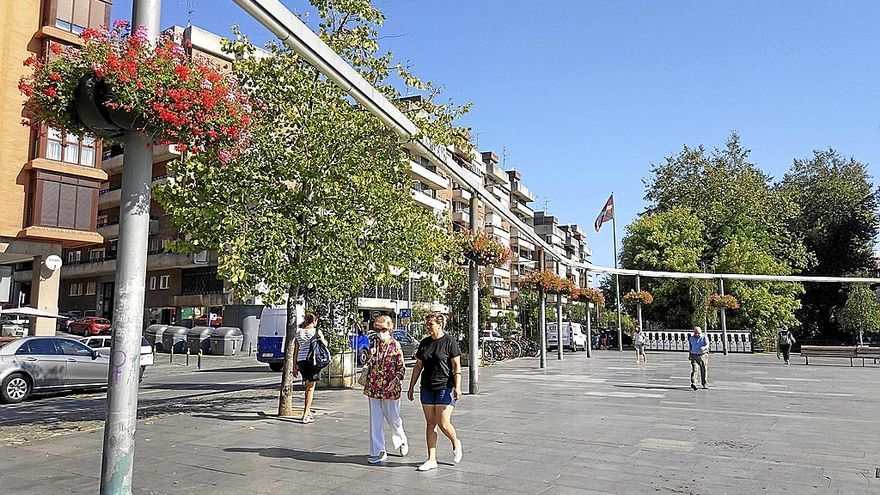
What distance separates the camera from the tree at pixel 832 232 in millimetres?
55375

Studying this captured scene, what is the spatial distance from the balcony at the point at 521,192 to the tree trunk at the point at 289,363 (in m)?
78.9

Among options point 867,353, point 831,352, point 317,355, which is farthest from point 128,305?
point 867,353

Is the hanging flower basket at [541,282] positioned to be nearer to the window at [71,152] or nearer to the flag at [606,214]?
the flag at [606,214]

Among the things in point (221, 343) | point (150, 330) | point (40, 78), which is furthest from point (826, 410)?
point (150, 330)

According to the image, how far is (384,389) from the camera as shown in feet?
27.7

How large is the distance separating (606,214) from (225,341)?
79.1 feet

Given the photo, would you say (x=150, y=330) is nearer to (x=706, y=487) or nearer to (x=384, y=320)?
(x=384, y=320)

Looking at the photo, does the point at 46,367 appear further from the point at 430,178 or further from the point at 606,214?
the point at 430,178

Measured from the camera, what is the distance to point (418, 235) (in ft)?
42.8

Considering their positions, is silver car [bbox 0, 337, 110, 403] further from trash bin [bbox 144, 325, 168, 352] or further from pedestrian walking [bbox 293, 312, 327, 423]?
trash bin [bbox 144, 325, 168, 352]

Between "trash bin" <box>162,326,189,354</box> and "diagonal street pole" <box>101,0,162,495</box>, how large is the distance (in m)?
35.1

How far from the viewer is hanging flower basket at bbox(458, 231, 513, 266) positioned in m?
15.7

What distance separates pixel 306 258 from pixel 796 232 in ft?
182

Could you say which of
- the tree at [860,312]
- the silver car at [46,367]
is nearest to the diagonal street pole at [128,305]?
the silver car at [46,367]
